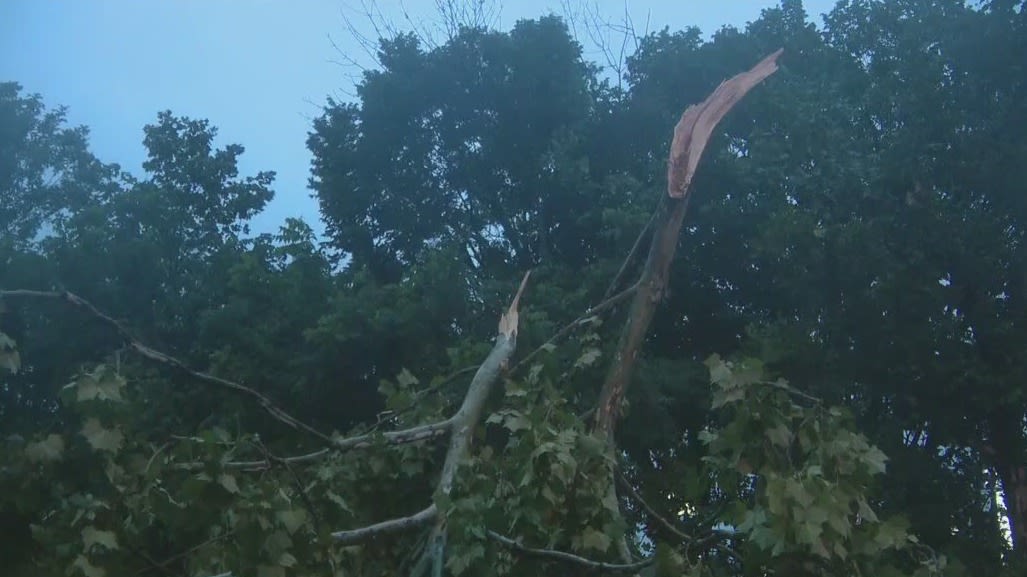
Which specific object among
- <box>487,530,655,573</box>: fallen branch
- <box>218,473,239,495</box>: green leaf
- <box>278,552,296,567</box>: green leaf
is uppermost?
<box>218,473,239,495</box>: green leaf

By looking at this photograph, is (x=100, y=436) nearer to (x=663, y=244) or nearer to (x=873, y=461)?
(x=663, y=244)

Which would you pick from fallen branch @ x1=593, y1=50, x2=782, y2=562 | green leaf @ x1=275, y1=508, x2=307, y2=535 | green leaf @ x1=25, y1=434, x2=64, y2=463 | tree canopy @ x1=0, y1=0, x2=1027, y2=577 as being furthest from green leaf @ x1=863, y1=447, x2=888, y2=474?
green leaf @ x1=25, y1=434, x2=64, y2=463

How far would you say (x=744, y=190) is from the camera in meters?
9.66

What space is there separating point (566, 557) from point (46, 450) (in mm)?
1591

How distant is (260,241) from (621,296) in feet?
25.0

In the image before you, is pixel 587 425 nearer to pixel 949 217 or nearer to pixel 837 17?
pixel 949 217

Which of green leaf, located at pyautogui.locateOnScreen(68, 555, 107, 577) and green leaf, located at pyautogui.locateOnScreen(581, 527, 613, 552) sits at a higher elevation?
green leaf, located at pyautogui.locateOnScreen(68, 555, 107, 577)

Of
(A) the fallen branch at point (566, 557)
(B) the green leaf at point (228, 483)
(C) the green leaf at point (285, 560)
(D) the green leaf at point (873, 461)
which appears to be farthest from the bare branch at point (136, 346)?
(D) the green leaf at point (873, 461)

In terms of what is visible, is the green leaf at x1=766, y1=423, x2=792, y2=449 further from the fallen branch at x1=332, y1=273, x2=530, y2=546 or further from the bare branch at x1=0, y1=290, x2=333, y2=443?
the bare branch at x1=0, y1=290, x2=333, y2=443

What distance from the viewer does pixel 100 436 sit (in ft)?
11.2

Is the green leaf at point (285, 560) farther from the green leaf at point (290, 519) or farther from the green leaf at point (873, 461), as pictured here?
the green leaf at point (873, 461)

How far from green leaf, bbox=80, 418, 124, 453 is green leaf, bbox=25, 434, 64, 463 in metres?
0.08

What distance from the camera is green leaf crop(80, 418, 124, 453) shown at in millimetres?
3396

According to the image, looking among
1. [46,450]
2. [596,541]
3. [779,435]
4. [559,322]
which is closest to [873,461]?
[779,435]
